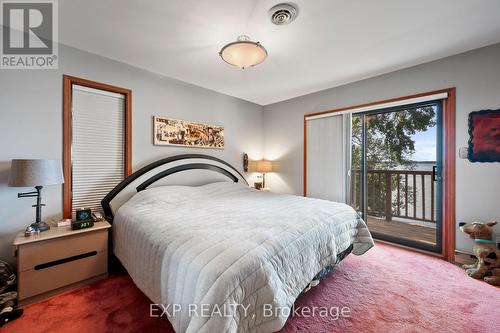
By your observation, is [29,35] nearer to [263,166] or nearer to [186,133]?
[186,133]

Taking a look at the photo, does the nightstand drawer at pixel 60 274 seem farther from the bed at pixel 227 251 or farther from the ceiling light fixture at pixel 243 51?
the ceiling light fixture at pixel 243 51

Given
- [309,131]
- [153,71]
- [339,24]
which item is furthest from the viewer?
[309,131]

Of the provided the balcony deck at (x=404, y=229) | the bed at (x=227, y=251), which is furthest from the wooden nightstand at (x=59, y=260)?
the balcony deck at (x=404, y=229)

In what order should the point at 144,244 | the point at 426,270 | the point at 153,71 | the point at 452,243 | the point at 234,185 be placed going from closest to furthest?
the point at 144,244 → the point at 426,270 → the point at 452,243 → the point at 153,71 → the point at 234,185

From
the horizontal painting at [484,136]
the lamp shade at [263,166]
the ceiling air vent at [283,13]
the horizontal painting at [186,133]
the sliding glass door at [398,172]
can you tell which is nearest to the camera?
the ceiling air vent at [283,13]

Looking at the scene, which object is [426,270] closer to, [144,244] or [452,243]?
[452,243]

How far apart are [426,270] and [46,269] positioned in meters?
3.79

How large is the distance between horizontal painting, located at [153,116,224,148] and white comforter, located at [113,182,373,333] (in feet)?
3.31

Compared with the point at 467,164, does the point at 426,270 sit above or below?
below

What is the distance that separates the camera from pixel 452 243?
A: 255 cm

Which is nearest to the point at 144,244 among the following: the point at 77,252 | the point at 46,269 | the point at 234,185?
the point at 77,252

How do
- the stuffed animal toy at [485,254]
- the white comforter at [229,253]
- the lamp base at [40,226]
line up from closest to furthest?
the white comforter at [229,253]
the lamp base at [40,226]
the stuffed animal toy at [485,254]

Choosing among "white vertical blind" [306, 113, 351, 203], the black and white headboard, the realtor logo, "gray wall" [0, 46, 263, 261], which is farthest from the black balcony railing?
the realtor logo

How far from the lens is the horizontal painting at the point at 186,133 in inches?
119
